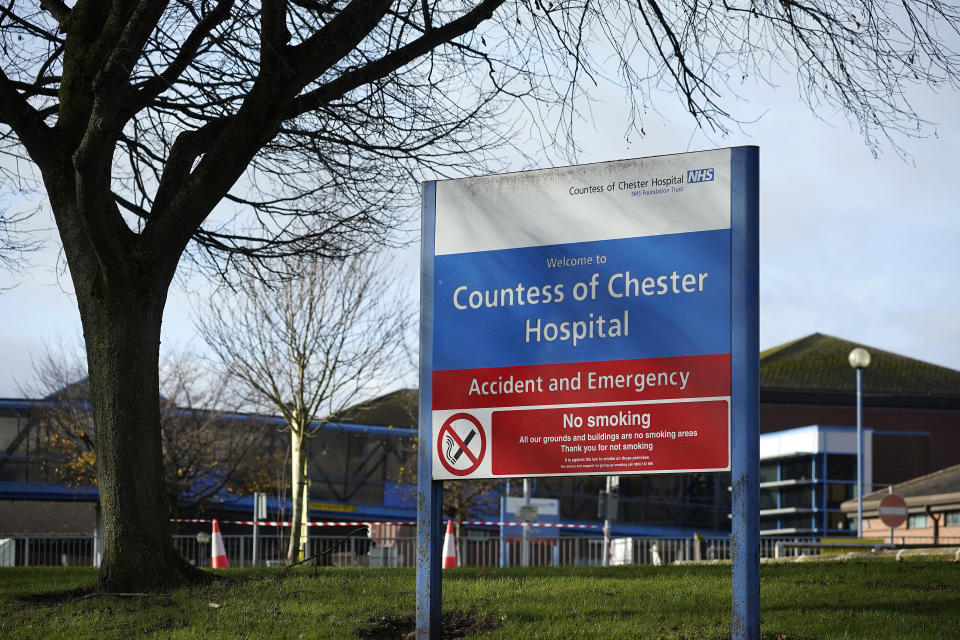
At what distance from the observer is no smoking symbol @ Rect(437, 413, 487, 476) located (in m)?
6.91

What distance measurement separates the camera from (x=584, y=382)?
21.9 feet

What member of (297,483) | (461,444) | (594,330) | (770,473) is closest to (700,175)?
(594,330)

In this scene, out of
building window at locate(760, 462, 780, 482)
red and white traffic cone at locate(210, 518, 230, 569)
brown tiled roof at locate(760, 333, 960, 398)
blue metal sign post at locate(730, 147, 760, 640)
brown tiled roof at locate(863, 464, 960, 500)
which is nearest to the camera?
blue metal sign post at locate(730, 147, 760, 640)

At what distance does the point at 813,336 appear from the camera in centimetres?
7456

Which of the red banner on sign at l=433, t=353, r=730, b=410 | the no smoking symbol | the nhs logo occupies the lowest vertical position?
the no smoking symbol

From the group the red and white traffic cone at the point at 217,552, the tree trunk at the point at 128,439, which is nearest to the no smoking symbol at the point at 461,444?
the tree trunk at the point at 128,439

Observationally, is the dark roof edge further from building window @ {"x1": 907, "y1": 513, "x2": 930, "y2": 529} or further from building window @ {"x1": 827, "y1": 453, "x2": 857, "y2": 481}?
building window @ {"x1": 907, "y1": 513, "x2": 930, "y2": 529}

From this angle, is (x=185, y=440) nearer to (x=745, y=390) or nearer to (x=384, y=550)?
(x=384, y=550)

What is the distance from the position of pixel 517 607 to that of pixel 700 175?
10.9ft

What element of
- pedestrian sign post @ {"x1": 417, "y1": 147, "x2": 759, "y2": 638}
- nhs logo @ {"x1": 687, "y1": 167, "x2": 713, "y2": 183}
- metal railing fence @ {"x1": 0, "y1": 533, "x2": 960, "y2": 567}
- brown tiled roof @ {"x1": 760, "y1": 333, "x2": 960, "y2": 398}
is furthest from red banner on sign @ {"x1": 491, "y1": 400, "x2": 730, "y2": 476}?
brown tiled roof @ {"x1": 760, "y1": 333, "x2": 960, "y2": 398}

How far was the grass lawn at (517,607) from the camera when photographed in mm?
7160

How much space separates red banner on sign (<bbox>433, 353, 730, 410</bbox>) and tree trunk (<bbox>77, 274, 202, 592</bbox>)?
357 cm

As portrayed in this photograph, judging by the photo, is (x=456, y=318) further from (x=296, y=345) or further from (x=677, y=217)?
(x=296, y=345)

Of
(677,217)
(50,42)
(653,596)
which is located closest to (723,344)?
(677,217)
